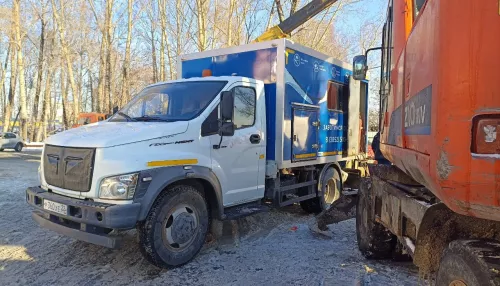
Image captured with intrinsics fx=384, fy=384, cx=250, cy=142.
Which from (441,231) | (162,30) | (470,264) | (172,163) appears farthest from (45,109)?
(470,264)

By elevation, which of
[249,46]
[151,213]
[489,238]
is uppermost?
[249,46]

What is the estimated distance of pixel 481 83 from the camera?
159 centimetres

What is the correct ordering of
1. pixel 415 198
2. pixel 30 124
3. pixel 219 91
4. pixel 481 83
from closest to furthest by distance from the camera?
pixel 481 83 → pixel 415 198 → pixel 219 91 → pixel 30 124

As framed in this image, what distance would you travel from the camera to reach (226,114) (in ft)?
16.8

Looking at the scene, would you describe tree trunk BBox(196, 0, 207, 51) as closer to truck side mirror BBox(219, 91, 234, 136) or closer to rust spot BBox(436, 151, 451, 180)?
truck side mirror BBox(219, 91, 234, 136)

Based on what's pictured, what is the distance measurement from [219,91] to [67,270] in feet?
9.67

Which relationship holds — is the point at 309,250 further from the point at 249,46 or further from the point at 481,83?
the point at 481,83

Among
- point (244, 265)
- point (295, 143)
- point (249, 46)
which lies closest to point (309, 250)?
point (244, 265)

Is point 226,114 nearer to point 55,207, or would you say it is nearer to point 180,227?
point 180,227

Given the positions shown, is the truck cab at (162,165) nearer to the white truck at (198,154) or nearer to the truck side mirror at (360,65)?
the white truck at (198,154)

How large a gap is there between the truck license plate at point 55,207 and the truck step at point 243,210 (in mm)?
1980

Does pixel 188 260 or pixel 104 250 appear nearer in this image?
pixel 188 260

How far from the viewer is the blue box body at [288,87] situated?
6.29 meters

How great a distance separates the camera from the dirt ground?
4250mm
